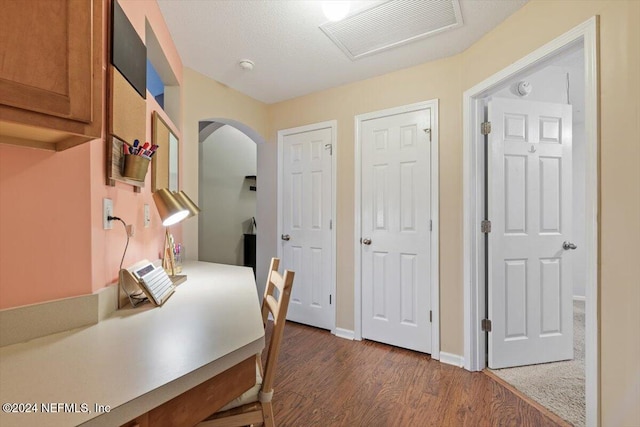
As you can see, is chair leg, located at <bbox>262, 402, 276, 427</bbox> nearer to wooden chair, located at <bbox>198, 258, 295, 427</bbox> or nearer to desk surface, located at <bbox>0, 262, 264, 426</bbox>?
wooden chair, located at <bbox>198, 258, 295, 427</bbox>

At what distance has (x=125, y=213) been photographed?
134 centimetres

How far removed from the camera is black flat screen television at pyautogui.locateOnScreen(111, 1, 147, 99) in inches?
45.6

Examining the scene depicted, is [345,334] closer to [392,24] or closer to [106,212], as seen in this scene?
[106,212]

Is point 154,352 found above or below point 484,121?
below

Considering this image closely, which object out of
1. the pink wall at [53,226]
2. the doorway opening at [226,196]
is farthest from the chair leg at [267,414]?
the doorway opening at [226,196]

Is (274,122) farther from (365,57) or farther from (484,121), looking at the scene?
(484,121)

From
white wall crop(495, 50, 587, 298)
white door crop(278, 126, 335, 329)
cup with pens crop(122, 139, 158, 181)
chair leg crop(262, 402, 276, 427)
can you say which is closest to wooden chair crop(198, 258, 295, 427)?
chair leg crop(262, 402, 276, 427)

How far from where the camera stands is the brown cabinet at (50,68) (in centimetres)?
66

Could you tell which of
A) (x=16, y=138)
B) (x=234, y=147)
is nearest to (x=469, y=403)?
(x=16, y=138)

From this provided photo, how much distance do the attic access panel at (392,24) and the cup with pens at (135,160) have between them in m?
1.44

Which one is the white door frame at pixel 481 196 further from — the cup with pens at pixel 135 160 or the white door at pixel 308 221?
the cup with pens at pixel 135 160

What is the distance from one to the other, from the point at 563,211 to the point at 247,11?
2.76 metres

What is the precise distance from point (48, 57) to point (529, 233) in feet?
9.37

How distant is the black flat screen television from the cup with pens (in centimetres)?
30
